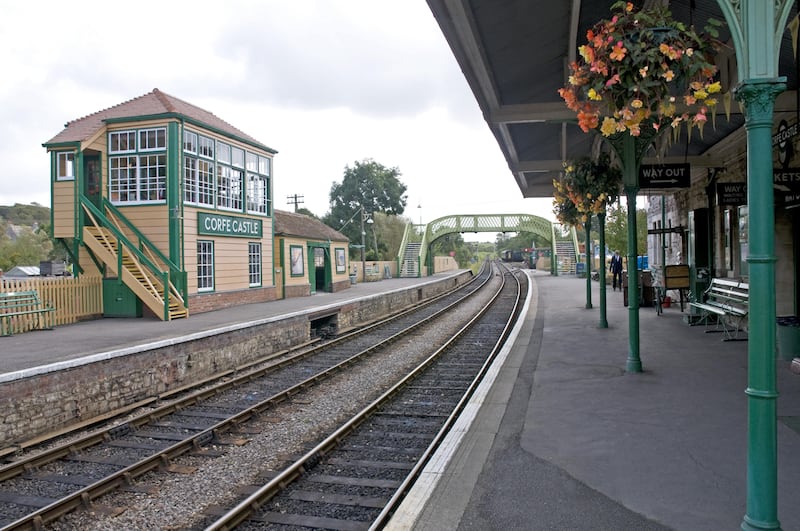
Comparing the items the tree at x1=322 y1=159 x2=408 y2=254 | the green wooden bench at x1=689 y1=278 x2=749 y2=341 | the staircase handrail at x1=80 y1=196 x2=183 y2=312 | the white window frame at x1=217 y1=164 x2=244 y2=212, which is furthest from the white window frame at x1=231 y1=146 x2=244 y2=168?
the tree at x1=322 y1=159 x2=408 y2=254

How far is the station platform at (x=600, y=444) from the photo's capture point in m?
3.74

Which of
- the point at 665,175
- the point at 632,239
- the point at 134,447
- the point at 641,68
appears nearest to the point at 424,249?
the point at 665,175

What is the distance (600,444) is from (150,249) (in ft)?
45.6

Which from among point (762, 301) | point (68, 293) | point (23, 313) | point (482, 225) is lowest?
point (23, 313)

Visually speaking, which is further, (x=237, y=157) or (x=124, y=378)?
(x=237, y=157)

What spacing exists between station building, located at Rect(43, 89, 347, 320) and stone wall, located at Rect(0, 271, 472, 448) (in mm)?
3239

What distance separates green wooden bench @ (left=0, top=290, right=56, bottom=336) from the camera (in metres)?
11.9

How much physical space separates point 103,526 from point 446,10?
5521mm

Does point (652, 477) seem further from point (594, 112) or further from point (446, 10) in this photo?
point (446, 10)

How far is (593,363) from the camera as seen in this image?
860 centimetres

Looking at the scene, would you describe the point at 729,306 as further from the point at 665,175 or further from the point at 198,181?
the point at 198,181

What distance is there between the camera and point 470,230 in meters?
50.3

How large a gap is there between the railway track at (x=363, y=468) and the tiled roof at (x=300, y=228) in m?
14.1

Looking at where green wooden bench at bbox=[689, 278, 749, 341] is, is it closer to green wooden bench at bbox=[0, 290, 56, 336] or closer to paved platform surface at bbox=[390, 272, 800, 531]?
paved platform surface at bbox=[390, 272, 800, 531]
